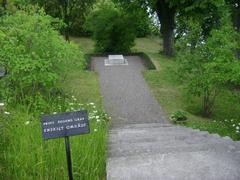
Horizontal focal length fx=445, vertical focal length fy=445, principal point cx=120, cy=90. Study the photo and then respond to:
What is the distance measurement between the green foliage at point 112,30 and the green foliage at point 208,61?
923 centimetres

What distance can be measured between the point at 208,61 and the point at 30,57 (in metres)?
4.78

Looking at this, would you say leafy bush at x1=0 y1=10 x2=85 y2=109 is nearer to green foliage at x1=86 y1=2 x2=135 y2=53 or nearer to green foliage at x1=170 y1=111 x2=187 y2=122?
green foliage at x1=170 y1=111 x2=187 y2=122

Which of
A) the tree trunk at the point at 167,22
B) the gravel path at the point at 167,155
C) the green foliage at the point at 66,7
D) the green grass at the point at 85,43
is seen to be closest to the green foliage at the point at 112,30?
the green foliage at the point at 66,7

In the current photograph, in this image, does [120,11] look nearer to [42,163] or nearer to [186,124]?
[186,124]

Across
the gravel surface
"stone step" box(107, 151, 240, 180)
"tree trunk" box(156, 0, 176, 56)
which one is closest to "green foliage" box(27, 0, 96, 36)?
"tree trunk" box(156, 0, 176, 56)

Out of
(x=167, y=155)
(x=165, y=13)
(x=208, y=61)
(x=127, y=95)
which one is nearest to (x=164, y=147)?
(x=167, y=155)

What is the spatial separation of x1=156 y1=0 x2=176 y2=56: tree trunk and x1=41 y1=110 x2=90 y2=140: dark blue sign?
1535cm

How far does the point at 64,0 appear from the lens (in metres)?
20.3

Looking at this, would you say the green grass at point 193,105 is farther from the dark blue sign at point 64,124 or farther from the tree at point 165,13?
the tree at point 165,13

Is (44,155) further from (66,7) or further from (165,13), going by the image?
(66,7)

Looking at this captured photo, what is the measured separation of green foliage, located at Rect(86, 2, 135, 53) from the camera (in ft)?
70.1

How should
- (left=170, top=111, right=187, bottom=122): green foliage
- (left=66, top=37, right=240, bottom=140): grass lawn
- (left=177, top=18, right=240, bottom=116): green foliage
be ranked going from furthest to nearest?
(left=170, top=111, right=187, bottom=122): green foliage, (left=177, top=18, right=240, bottom=116): green foliage, (left=66, top=37, right=240, bottom=140): grass lawn

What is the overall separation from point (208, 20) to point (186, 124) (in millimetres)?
10645

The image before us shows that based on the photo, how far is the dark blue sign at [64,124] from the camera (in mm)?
5090
